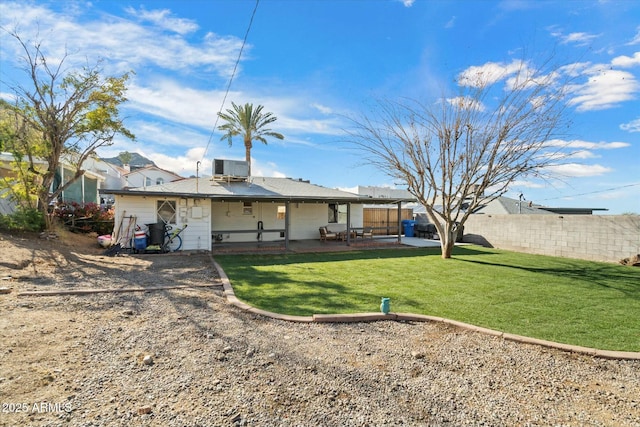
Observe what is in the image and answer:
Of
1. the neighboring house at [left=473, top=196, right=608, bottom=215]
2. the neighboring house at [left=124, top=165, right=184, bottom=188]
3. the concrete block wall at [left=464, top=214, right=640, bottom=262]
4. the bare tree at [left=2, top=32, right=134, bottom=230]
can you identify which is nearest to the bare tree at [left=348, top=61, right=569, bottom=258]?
the concrete block wall at [left=464, top=214, right=640, bottom=262]

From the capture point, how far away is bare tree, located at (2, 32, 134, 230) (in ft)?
34.3

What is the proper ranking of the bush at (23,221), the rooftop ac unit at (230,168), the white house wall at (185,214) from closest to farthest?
the bush at (23,221)
the white house wall at (185,214)
the rooftop ac unit at (230,168)

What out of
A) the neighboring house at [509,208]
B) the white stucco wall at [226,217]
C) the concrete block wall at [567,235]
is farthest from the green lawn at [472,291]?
the neighboring house at [509,208]

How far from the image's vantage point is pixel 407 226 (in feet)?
65.1

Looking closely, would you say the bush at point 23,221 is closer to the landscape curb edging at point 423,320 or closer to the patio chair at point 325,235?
the landscape curb edging at point 423,320

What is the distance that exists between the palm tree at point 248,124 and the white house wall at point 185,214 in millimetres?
10873

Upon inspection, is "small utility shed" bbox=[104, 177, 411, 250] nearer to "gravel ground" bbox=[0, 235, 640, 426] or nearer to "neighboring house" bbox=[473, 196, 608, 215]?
"gravel ground" bbox=[0, 235, 640, 426]

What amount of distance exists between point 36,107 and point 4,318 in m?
9.63

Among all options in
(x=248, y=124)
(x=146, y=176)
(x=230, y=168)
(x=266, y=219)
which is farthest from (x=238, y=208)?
(x=146, y=176)

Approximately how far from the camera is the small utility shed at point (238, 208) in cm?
1154

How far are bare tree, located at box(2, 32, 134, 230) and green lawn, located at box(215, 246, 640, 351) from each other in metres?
7.14

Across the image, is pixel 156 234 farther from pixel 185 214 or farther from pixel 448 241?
pixel 448 241

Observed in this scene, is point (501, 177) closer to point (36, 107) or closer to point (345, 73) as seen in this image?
point (345, 73)

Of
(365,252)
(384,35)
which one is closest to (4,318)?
(365,252)
